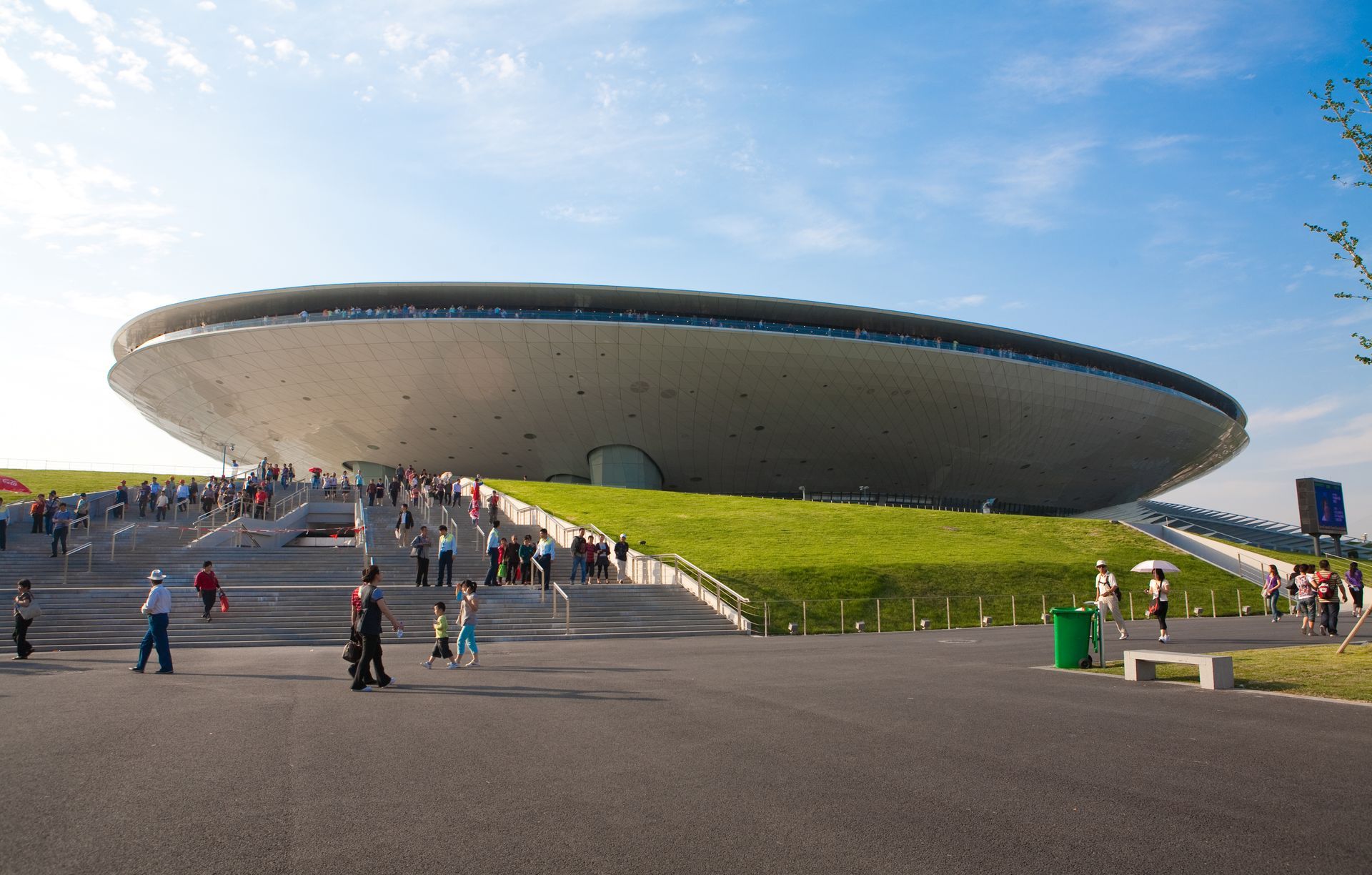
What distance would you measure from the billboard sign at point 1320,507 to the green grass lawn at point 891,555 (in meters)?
7.18

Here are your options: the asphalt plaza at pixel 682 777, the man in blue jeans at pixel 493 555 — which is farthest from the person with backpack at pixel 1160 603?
the man in blue jeans at pixel 493 555

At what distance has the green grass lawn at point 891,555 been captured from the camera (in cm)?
2161

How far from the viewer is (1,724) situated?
7246mm

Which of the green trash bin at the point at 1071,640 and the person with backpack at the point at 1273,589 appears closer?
the green trash bin at the point at 1071,640

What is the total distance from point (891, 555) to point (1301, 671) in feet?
53.2

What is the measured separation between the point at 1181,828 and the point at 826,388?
44062 millimetres

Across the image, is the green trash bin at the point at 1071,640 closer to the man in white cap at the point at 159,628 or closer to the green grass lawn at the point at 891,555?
the green grass lawn at the point at 891,555

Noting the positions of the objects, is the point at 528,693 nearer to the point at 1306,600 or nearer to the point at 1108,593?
the point at 1108,593

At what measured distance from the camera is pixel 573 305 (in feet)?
157

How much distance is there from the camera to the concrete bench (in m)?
8.80

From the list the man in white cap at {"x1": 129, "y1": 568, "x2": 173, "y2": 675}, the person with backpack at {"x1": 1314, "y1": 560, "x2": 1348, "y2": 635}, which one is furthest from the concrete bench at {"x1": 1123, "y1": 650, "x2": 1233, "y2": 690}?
the man in white cap at {"x1": 129, "y1": 568, "x2": 173, "y2": 675}

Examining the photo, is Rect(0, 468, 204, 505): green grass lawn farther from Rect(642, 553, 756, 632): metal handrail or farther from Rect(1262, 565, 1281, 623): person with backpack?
Rect(1262, 565, 1281, 623): person with backpack

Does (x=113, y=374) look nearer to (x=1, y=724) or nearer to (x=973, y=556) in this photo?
(x=973, y=556)

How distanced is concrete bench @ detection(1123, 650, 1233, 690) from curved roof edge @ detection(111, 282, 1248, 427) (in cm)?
3862
